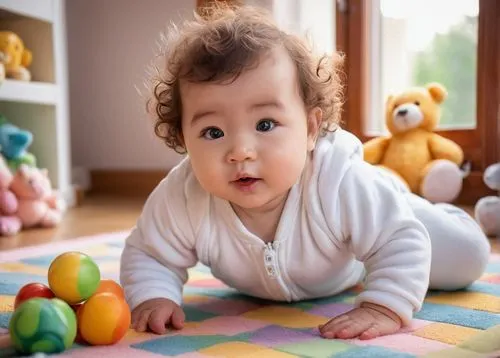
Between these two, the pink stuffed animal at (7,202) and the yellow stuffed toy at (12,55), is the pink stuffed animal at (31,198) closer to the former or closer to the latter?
the pink stuffed animal at (7,202)

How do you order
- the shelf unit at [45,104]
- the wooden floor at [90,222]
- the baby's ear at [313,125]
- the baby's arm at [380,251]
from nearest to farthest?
1. the baby's arm at [380,251]
2. the baby's ear at [313,125]
3. the wooden floor at [90,222]
4. the shelf unit at [45,104]

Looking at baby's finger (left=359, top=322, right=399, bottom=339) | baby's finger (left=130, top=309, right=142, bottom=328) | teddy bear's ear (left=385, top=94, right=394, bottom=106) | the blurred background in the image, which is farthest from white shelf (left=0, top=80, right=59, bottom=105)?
baby's finger (left=359, top=322, right=399, bottom=339)

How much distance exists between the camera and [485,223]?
1508 millimetres

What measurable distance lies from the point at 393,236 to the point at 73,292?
0.37 m

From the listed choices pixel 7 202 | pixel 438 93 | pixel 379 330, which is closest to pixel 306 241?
pixel 379 330

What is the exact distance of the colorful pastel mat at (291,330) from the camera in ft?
2.29

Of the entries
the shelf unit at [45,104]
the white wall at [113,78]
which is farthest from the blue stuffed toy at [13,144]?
the white wall at [113,78]

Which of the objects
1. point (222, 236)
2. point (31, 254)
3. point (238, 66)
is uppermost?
point (238, 66)

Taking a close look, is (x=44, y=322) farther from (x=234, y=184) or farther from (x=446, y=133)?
(x=446, y=133)

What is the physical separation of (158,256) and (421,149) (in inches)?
50.9

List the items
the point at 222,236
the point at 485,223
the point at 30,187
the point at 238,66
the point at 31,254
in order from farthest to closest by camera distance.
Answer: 1. the point at 30,187
2. the point at 485,223
3. the point at 31,254
4. the point at 222,236
5. the point at 238,66

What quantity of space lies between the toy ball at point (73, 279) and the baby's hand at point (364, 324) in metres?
0.26

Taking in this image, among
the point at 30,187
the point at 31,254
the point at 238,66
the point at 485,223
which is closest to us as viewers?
the point at 238,66

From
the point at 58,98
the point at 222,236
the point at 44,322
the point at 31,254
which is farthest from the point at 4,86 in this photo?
the point at 44,322
